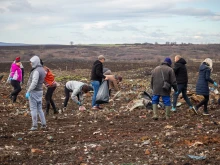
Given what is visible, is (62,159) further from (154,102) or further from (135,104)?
(135,104)

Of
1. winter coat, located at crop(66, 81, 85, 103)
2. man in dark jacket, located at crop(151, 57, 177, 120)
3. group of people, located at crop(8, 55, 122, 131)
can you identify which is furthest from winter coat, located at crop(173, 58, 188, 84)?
winter coat, located at crop(66, 81, 85, 103)

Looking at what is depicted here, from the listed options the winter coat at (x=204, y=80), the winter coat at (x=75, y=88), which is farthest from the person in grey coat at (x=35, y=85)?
the winter coat at (x=204, y=80)

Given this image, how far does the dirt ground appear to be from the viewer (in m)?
6.74

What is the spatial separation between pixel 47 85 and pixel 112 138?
151 inches

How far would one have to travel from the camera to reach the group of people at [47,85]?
30.6 ft

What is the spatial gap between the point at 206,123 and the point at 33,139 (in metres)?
4.14

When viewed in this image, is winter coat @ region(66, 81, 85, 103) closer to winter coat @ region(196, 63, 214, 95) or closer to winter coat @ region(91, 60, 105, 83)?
winter coat @ region(91, 60, 105, 83)

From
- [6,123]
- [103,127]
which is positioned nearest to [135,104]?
[103,127]

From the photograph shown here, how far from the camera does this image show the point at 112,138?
8375 millimetres

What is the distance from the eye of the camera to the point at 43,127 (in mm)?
9648

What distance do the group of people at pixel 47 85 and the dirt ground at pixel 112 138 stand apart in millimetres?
428

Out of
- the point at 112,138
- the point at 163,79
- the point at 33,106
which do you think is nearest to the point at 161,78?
the point at 163,79

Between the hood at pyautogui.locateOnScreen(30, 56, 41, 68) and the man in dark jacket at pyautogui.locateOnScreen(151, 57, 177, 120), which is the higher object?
the hood at pyautogui.locateOnScreen(30, 56, 41, 68)

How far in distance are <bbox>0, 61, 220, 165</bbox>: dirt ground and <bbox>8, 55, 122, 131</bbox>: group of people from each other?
0.43 meters
